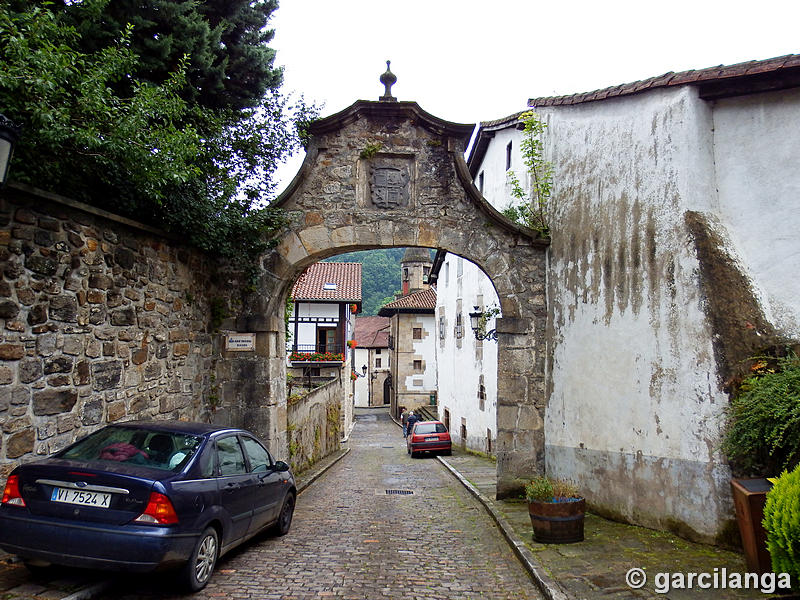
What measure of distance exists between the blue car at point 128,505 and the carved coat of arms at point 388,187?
5.03 metres

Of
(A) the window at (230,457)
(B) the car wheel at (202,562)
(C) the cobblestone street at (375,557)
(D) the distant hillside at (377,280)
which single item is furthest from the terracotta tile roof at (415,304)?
(B) the car wheel at (202,562)

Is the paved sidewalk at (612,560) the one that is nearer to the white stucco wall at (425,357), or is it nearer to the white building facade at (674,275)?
the white building facade at (674,275)

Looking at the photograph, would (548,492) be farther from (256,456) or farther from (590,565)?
(256,456)

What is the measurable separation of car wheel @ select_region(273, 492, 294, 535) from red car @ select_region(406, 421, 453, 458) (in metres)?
13.1

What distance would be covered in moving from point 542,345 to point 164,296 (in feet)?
17.9

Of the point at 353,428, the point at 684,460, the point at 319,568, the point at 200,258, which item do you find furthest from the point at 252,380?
the point at 353,428

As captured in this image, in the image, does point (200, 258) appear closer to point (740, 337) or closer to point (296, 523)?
point (296, 523)

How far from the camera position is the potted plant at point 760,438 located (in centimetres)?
555

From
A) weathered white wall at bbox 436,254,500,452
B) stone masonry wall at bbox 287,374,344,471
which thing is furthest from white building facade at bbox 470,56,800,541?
weathered white wall at bbox 436,254,500,452

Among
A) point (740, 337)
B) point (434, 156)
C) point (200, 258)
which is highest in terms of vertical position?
point (434, 156)

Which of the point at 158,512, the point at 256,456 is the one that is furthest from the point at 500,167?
the point at 158,512

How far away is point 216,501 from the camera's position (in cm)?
516

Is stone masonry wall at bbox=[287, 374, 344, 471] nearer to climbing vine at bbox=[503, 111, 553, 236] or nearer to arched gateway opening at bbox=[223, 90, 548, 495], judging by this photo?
arched gateway opening at bbox=[223, 90, 548, 495]

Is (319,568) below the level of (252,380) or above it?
below
